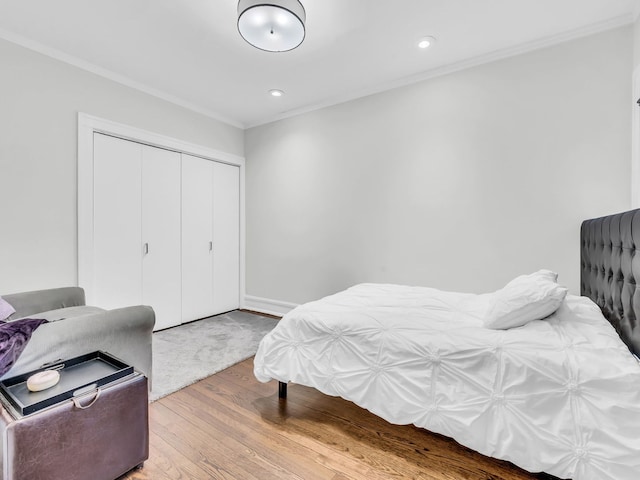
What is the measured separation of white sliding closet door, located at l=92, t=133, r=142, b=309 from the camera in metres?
3.02

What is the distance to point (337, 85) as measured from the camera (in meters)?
3.26

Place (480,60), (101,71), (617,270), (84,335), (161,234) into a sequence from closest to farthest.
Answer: (84,335) → (617,270) → (480,60) → (101,71) → (161,234)

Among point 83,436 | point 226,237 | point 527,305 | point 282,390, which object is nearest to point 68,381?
point 83,436

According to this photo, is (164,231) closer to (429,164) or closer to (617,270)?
(429,164)

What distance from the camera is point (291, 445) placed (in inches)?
65.3

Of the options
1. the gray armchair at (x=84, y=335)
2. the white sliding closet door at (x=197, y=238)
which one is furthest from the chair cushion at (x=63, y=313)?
the white sliding closet door at (x=197, y=238)

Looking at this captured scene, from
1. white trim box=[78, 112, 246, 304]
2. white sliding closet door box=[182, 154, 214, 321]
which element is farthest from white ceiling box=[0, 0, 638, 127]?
white sliding closet door box=[182, 154, 214, 321]

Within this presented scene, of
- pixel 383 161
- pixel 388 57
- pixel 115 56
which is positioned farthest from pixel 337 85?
pixel 115 56

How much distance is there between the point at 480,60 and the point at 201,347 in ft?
12.3

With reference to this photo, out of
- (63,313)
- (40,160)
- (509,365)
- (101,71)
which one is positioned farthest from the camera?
(101,71)

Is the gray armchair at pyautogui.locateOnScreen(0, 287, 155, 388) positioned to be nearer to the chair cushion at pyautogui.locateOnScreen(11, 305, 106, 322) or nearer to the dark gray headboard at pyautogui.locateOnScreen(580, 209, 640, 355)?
the chair cushion at pyautogui.locateOnScreen(11, 305, 106, 322)

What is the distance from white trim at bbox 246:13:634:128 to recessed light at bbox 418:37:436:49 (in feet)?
1.41

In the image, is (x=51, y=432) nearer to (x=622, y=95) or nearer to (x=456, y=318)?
(x=456, y=318)

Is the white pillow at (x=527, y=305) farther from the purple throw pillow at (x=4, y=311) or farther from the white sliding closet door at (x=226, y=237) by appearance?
the white sliding closet door at (x=226, y=237)
